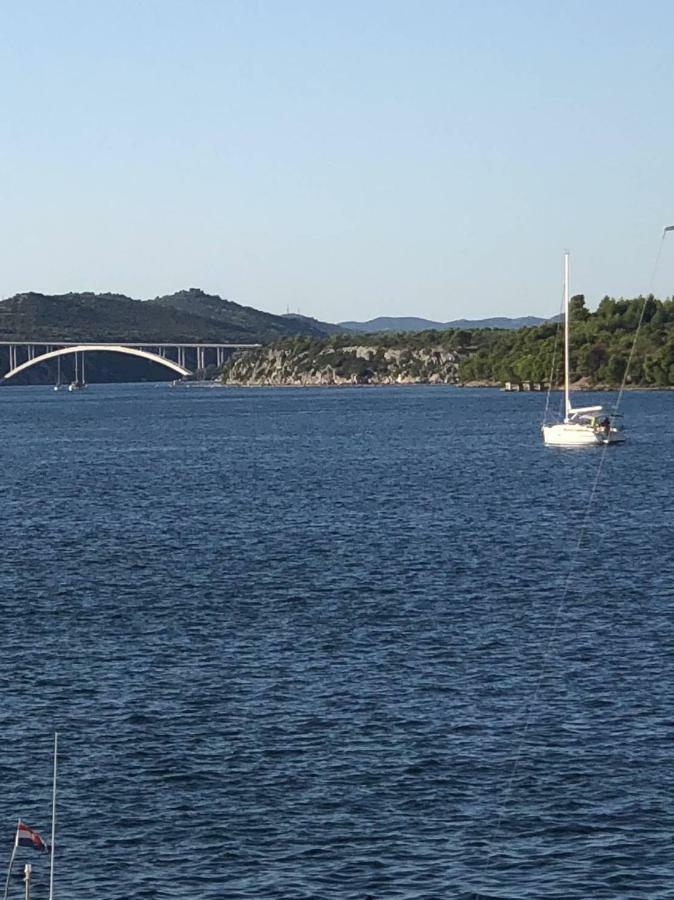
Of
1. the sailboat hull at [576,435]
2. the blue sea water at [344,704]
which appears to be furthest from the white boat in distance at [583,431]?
the blue sea water at [344,704]

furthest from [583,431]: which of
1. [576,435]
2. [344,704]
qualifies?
[344,704]

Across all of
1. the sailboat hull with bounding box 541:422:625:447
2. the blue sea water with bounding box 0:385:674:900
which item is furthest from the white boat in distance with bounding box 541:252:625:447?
the blue sea water with bounding box 0:385:674:900

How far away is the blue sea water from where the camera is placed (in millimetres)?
29594

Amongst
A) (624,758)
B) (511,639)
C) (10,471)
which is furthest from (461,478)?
(624,758)

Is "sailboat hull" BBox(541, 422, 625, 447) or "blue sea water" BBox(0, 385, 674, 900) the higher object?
"sailboat hull" BBox(541, 422, 625, 447)

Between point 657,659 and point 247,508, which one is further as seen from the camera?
point 247,508

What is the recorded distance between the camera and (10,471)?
123 m

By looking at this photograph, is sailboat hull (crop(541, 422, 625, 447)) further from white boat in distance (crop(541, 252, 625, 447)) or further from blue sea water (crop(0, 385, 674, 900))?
blue sea water (crop(0, 385, 674, 900))

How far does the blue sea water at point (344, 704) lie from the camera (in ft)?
97.1

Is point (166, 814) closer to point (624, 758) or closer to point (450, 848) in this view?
point (450, 848)

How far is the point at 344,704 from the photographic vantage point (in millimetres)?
39562

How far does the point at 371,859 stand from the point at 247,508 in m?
60.6

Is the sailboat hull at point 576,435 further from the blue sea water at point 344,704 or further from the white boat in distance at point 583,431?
the blue sea water at point 344,704

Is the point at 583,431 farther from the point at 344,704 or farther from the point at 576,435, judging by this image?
the point at 344,704
